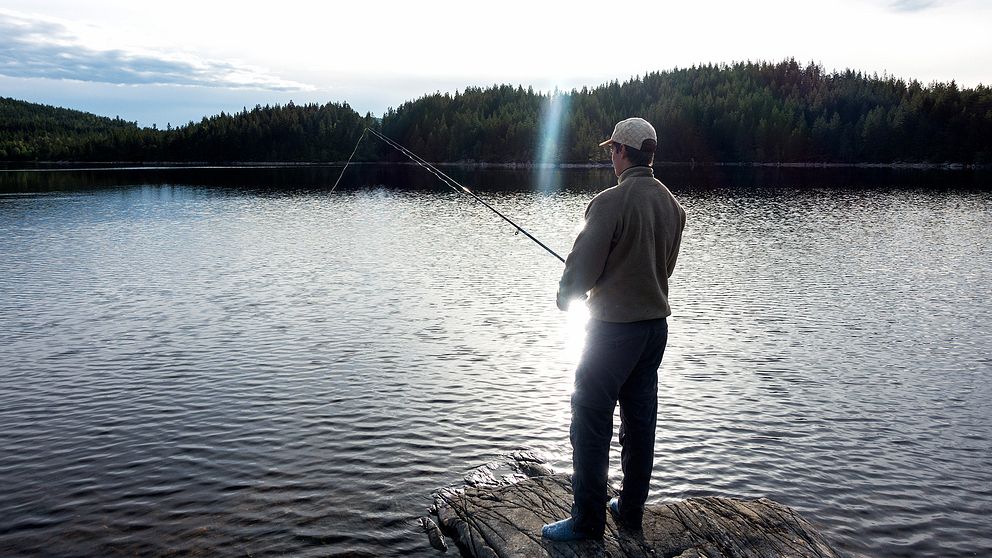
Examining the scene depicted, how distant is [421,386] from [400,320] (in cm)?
670

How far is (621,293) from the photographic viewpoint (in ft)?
20.6

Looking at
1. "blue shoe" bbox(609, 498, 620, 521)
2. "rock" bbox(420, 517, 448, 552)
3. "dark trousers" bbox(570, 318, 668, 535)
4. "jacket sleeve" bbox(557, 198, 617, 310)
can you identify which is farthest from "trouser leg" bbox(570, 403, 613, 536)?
"rock" bbox(420, 517, 448, 552)

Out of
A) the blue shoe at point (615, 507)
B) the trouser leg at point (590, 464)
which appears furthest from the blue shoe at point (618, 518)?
the trouser leg at point (590, 464)

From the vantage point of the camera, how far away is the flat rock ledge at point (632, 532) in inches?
269

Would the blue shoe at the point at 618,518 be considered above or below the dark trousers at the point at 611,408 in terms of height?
below

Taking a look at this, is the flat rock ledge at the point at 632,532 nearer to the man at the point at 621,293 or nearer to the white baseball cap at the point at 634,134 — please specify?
the man at the point at 621,293

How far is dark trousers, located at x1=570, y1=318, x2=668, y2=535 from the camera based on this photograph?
631cm

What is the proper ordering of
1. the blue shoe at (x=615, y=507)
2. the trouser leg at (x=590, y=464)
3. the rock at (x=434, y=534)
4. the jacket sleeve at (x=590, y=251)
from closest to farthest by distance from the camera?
the jacket sleeve at (x=590, y=251)
the trouser leg at (x=590, y=464)
the blue shoe at (x=615, y=507)
the rock at (x=434, y=534)

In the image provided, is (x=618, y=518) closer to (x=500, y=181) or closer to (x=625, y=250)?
(x=625, y=250)

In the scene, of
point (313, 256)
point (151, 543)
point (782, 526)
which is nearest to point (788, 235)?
point (313, 256)

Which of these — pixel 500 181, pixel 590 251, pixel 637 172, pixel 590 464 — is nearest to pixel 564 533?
pixel 590 464

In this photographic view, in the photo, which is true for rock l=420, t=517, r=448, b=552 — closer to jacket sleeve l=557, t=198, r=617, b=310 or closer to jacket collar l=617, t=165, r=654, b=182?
jacket sleeve l=557, t=198, r=617, b=310

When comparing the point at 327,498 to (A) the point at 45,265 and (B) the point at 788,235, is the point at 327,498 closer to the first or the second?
(A) the point at 45,265

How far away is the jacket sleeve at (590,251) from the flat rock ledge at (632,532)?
2528 millimetres
